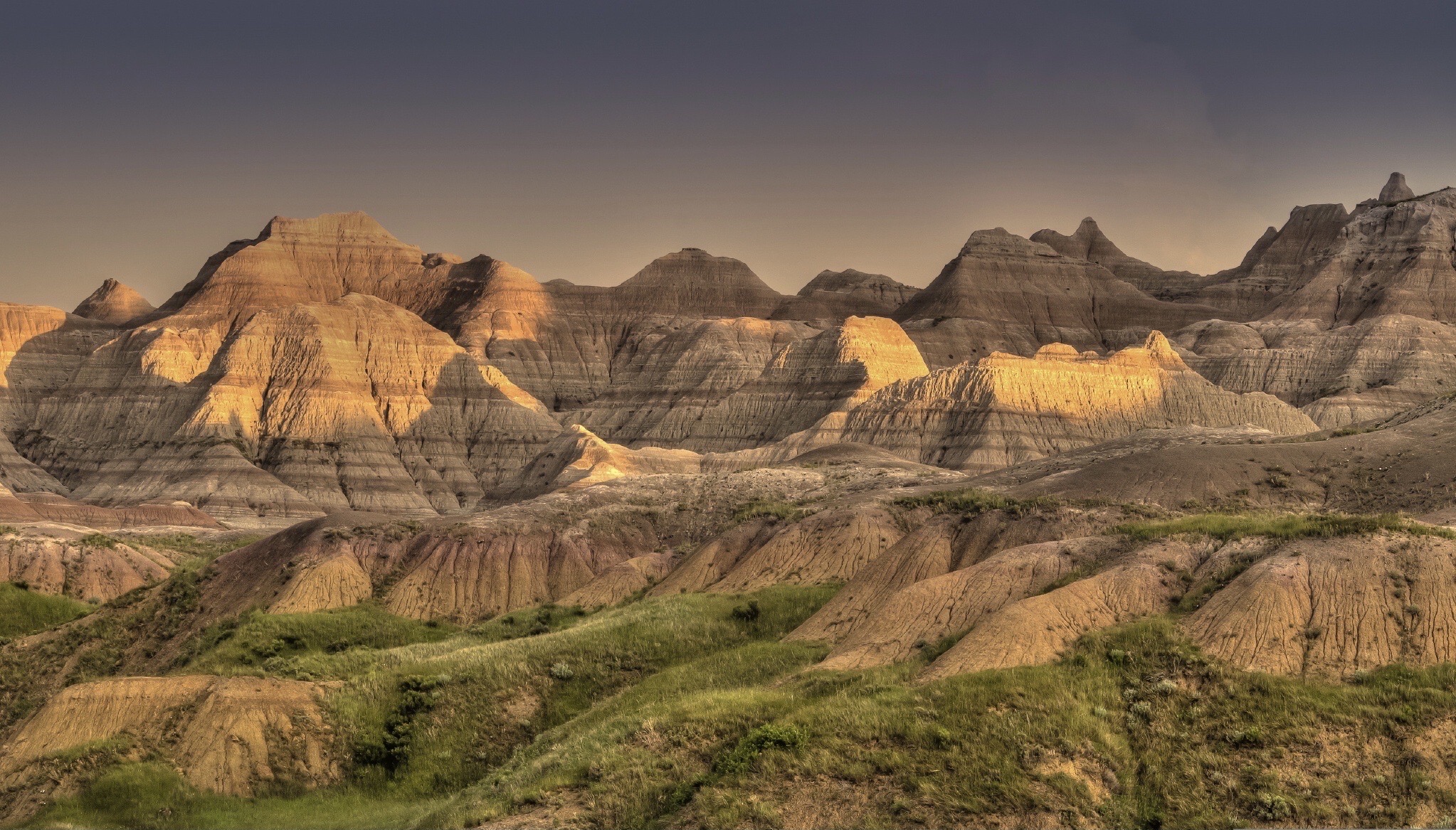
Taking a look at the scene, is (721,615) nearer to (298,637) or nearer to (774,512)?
(774,512)

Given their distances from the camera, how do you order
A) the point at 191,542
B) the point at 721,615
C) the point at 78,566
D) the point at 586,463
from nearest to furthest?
the point at 721,615 → the point at 78,566 → the point at 191,542 → the point at 586,463

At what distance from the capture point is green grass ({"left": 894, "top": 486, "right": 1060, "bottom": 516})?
60.2 m

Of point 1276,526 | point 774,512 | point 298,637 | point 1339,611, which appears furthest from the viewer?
point 774,512

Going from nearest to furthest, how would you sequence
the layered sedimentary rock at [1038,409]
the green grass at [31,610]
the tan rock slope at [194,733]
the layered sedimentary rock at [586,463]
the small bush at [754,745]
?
the small bush at [754,745], the tan rock slope at [194,733], the green grass at [31,610], the layered sedimentary rock at [586,463], the layered sedimentary rock at [1038,409]

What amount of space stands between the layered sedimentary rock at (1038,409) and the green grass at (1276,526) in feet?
330

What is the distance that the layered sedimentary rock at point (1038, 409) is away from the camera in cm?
15488

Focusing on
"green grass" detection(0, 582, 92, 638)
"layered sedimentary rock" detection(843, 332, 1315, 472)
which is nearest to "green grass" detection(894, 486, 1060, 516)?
"green grass" detection(0, 582, 92, 638)

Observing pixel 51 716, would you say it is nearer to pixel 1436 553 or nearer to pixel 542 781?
pixel 542 781

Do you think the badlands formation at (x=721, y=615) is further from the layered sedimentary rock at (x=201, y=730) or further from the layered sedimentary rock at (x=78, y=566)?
the layered sedimentary rock at (x=78, y=566)

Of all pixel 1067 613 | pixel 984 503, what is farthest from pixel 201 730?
pixel 984 503

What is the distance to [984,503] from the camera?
61406mm

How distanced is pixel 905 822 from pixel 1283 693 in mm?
8807

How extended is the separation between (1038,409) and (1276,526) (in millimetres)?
116023

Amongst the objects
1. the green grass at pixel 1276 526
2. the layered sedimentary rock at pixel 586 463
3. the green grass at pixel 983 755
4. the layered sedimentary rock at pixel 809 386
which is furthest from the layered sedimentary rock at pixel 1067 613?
the layered sedimentary rock at pixel 809 386
